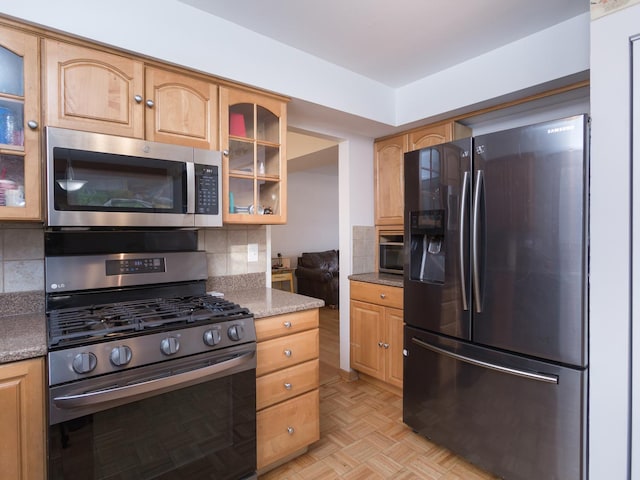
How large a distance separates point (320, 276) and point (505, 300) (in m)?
3.86

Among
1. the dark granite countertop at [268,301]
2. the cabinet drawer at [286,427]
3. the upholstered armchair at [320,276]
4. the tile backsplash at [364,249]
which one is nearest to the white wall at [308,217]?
the upholstered armchair at [320,276]

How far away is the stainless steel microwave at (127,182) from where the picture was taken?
138cm

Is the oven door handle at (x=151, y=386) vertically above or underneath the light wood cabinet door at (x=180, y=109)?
underneath

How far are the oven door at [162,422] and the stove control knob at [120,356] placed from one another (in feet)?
0.18

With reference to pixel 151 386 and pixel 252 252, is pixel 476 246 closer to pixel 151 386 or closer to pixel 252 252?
pixel 252 252

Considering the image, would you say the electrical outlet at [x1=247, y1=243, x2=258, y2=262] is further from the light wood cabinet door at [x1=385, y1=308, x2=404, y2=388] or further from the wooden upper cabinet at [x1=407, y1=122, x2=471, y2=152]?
the wooden upper cabinet at [x1=407, y1=122, x2=471, y2=152]

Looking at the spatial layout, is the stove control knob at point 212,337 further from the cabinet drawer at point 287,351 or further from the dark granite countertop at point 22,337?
the dark granite countertop at point 22,337

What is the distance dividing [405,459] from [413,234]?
1.32 m

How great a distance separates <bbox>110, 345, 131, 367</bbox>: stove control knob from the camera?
3.95 feet

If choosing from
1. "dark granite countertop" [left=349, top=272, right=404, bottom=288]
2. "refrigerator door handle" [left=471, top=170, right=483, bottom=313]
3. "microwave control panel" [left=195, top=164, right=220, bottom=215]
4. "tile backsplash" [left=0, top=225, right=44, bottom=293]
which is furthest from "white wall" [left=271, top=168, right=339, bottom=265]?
"refrigerator door handle" [left=471, top=170, right=483, bottom=313]

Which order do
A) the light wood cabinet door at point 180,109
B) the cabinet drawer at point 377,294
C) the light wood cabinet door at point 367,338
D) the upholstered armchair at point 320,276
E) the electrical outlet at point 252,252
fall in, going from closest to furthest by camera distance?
the light wood cabinet door at point 180,109 → the electrical outlet at point 252,252 → the cabinet drawer at point 377,294 → the light wood cabinet door at point 367,338 → the upholstered armchair at point 320,276
